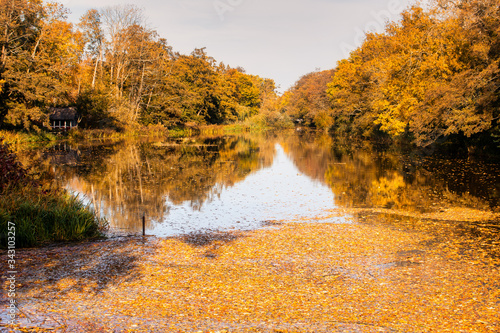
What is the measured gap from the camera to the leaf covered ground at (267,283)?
6195 mm

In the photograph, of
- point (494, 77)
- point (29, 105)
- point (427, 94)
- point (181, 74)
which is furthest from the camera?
point (181, 74)

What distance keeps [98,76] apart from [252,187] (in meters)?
49.4

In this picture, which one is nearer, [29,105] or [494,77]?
[494,77]

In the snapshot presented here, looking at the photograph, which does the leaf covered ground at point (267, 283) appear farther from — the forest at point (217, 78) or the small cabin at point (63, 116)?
the small cabin at point (63, 116)

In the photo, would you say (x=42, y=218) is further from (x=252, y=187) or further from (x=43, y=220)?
(x=252, y=187)

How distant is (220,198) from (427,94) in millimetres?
19499

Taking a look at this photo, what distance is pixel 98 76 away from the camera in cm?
6197

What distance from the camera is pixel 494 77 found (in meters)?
24.4

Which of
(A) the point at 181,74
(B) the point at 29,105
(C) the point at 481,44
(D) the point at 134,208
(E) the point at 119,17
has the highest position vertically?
(E) the point at 119,17

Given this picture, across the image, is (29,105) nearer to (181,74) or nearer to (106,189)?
(106,189)

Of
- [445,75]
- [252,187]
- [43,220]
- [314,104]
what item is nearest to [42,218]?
[43,220]

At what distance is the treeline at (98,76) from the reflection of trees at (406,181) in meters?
26.4

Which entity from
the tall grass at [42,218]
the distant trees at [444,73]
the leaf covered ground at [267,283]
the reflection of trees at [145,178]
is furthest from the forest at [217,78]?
the tall grass at [42,218]

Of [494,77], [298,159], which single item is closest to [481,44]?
[494,77]
